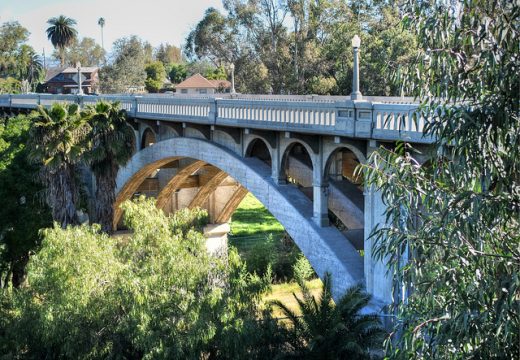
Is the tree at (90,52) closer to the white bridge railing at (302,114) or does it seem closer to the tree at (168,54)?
the tree at (168,54)

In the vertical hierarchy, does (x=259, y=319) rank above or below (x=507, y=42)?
below

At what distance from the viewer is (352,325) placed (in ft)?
46.1

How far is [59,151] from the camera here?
82.9ft

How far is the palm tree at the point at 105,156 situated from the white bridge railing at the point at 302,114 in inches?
73.3

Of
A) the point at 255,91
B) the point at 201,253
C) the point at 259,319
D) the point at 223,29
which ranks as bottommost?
the point at 259,319

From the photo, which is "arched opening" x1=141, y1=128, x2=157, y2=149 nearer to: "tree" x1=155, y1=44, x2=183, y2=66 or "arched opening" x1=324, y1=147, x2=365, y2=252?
"arched opening" x1=324, y1=147, x2=365, y2=252

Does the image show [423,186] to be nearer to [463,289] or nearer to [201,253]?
[463,289]

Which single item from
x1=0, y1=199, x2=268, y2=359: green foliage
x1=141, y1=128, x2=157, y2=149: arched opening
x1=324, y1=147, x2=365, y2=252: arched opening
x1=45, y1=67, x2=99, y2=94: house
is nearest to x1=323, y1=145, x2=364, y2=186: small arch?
x1=324, y1=147, x2=365, y2=252: arched opening

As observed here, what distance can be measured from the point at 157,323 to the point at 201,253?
1993mm

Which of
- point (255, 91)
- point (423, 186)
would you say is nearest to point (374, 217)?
point (423, 186)

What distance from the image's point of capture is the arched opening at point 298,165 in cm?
1980

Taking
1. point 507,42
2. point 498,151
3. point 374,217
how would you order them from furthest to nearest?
point 374,217, point 498,151, point 507,42

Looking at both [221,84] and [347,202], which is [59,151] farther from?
[221,84]

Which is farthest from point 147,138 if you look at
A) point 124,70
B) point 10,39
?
point 10,39
